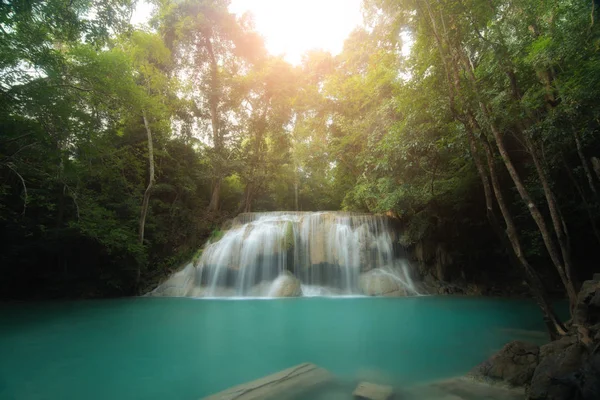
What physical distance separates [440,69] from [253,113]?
43.3ft

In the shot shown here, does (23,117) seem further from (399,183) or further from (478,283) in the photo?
(478,283)

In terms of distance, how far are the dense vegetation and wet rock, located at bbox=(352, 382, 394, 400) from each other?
8.51 feet

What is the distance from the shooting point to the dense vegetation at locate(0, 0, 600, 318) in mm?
5250

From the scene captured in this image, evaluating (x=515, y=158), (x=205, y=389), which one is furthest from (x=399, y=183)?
(x=205, y=389)

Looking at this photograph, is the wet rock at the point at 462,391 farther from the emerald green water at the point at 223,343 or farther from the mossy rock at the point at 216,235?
the mossy rock at the point at 216,235

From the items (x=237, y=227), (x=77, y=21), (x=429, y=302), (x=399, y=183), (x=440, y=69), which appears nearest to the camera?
(x=440, y=69)

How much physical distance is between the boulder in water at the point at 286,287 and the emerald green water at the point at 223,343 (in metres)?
2.02

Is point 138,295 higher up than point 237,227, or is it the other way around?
point 237,227

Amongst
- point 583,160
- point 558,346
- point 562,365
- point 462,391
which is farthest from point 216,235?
point 562,365

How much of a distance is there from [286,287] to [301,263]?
1.56m

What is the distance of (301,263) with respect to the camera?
12.8 metres

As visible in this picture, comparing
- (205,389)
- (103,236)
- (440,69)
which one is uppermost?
(440,69)

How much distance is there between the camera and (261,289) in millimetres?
11867

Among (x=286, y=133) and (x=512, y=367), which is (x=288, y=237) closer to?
(x=286, y=133)
